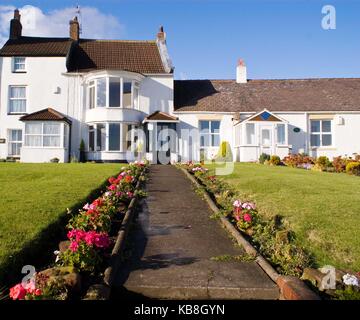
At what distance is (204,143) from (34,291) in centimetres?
2330

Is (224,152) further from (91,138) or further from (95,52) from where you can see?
(95,52)

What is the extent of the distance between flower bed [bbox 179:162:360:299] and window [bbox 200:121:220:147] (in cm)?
1649

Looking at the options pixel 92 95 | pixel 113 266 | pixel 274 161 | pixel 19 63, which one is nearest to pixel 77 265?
pixel 113 266

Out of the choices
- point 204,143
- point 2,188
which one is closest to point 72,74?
point 204,143

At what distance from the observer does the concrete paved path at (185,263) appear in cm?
480

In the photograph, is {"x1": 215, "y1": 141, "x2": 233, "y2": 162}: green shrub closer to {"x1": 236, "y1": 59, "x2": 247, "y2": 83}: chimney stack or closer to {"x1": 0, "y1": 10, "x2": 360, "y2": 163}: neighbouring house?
{"x1": 0, "y1": 10, "x2": 360, "y2": 163}: neighbouring house

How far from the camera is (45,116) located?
81.9 ft

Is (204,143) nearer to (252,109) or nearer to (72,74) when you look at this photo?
(252,109)

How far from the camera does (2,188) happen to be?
10758mm

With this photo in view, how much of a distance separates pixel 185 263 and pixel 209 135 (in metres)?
21.6

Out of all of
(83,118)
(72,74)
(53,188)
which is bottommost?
(53,188)

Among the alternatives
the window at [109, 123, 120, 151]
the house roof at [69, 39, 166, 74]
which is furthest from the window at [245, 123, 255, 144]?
the window at [109, 123, 120, 151]

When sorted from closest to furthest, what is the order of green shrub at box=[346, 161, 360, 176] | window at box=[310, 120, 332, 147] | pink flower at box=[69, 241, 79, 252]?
pink flower at box=[69, 241, 79, 252] → green shrub at box=[346, 161, 360, 176] → window at box=[310, 120, 332, 147]

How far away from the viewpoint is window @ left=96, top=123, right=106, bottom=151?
25131 mm
